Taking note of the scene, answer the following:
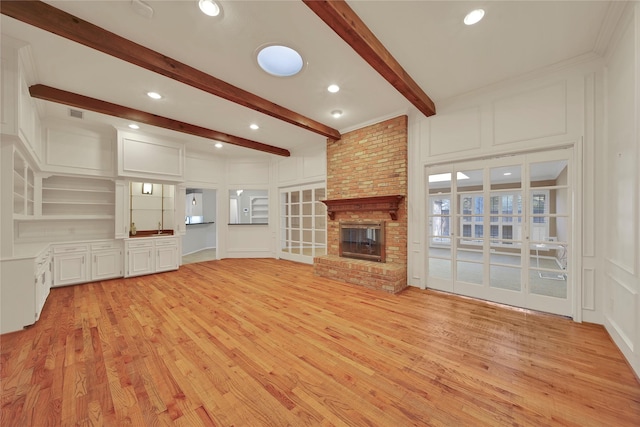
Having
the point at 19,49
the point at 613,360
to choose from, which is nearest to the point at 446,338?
the point at 613,360

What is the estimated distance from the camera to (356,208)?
4.64 metres

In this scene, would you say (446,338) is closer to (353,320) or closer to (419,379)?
(419,379)

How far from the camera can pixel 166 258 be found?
17.0ft

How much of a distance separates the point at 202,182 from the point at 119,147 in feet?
6.40

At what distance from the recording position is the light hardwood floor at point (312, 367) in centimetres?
148

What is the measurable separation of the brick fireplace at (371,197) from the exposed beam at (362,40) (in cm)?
113

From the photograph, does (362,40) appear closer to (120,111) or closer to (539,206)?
(539,206)

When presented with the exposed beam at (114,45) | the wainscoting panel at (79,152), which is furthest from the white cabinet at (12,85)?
the wainscoting panel at (79,152)

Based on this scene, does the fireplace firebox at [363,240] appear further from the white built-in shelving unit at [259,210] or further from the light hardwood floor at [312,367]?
the white built-in shelving unit at [259,210]

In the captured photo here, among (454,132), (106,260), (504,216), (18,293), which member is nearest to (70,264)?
(106,260)

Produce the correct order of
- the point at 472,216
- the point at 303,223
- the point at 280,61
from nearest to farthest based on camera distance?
the point at 280,61
the point at 472,216
the point at 303,223

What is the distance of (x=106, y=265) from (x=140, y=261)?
1.71ft

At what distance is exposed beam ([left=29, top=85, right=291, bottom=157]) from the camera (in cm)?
314

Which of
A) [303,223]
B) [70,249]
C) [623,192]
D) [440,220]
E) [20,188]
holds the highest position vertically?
[20,188]
